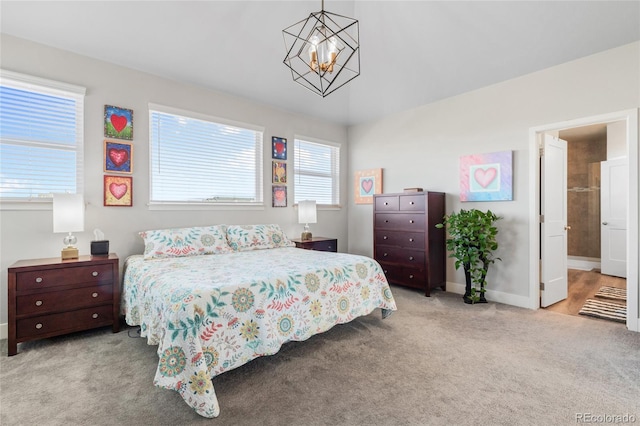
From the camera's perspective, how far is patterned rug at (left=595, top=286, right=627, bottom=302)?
379 centimetres

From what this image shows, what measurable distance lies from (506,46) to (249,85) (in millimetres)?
2838

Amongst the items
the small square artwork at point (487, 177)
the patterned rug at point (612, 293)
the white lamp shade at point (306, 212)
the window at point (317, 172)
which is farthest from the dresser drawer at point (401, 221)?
the patterned rug at point (612, 293)

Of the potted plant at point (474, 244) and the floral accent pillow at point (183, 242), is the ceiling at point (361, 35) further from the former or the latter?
the floral accent pillow at point (183, 242)

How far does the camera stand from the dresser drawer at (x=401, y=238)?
13.1 feet

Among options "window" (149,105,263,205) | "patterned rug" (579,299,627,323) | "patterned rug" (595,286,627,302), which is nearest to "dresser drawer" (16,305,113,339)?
"window" (149,105,263,205)

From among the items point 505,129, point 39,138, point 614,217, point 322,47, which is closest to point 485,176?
point 505,129

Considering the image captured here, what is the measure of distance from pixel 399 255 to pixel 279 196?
6.16 ft

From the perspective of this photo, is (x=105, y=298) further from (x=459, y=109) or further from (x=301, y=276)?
(x=459, y=109)

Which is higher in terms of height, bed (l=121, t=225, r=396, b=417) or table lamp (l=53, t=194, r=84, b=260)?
table lamp (l=53, t=194, r=84, b=260)

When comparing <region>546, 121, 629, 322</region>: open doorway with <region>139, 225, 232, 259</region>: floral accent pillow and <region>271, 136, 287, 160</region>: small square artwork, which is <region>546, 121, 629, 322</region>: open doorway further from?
<region>139, 225, 232, 259</region>: floral accent pillow

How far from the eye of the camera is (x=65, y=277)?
2.54 m

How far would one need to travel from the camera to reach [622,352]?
92.4 inches

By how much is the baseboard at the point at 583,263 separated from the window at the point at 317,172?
4762 millimetres

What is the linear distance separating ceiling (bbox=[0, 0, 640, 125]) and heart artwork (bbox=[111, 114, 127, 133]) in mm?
564
